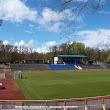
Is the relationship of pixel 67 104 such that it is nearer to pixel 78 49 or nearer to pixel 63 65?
pixel 63 65

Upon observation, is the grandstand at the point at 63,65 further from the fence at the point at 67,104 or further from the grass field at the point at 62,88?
the fence at the point at 67,104

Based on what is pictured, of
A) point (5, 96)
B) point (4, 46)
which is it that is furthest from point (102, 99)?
point (4, 46)

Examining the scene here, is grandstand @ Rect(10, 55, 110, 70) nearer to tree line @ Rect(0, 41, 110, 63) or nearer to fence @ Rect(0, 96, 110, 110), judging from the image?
tree line @ Rect(0, 41, 110, 63)

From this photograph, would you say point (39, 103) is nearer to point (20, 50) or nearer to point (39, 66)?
point (39, 66)

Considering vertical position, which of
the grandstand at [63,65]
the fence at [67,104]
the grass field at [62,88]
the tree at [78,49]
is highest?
the tree at [78,49]

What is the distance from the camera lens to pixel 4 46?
5896 inches

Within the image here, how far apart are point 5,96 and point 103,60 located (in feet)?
446

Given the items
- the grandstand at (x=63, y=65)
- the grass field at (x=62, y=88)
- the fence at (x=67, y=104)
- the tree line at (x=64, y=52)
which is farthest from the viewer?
the tree line at (x=64, y=52)

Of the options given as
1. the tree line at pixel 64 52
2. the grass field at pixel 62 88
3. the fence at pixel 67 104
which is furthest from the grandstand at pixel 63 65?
the fence at pixel 67 104

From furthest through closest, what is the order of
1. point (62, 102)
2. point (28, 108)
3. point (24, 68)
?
point (24, 68) → point (62, 102) → point (28, 108)

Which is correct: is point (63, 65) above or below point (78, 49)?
below

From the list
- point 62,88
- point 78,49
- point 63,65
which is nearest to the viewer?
point 62,88

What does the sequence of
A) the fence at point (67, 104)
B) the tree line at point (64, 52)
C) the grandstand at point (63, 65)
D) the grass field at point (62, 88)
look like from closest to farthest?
1. the fence at point (67, 104)
2. the grass field at point (62, 88)
3. the grandstand at point (63, 65)
4. the tree line at point (64, 52)

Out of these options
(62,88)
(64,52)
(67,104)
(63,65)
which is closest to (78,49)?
(64,52)
